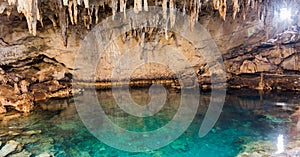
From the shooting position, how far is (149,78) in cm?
1025

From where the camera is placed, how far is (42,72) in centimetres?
909

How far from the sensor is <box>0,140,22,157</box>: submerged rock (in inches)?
176

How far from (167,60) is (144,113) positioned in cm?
326

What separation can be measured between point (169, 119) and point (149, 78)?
380 centimetres

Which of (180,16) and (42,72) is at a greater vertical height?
(180,16)

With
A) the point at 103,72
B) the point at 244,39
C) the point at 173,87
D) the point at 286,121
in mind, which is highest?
the point at 244,39

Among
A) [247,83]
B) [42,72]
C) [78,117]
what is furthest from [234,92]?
[42,72]

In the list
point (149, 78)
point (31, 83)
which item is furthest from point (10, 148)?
point (149, 78)

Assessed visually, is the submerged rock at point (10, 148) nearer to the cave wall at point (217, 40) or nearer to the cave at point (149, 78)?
the cave at point (149, 78)

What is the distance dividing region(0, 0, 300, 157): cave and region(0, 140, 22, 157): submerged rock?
0.02 metres

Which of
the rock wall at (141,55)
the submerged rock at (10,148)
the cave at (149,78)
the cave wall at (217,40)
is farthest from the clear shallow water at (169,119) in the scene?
the cave wall at (217,40)

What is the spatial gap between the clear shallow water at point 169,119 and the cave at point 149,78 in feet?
0.09

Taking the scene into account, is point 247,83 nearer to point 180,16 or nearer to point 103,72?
point 180,16

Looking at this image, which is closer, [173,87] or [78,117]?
[78,117]
